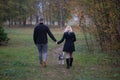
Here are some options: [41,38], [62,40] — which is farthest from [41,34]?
[62,40]

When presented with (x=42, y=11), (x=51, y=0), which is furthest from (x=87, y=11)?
(x=42, y=11)

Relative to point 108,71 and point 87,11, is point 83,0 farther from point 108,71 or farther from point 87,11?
point 108,71

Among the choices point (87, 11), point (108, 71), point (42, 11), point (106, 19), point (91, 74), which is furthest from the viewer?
point (42, 11)

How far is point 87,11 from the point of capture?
18.1 meters

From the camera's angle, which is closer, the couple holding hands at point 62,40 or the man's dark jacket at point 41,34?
the couple holding hands at point 62,40

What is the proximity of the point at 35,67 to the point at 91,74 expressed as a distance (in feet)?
9.64

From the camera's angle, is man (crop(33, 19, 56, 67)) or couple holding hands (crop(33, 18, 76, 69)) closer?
couple holding hands (crop(33, 18, 76, 69))

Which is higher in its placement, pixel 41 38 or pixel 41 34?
pixel 41 34

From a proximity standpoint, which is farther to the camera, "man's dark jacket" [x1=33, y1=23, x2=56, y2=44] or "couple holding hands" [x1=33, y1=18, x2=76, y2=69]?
"man's dark jacket" [x1=33, y1=23, x2=56, y2=44]

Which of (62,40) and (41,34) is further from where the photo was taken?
(41,34)

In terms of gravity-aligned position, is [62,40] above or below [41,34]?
below

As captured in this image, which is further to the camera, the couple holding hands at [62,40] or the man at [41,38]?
the man at [41,38]

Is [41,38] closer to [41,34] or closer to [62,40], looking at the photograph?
[41,34]

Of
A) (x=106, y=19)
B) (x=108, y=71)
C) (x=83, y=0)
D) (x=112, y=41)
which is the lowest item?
(x=108, y=71)
